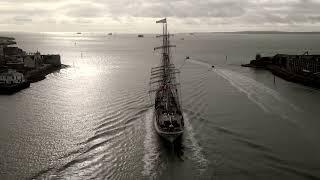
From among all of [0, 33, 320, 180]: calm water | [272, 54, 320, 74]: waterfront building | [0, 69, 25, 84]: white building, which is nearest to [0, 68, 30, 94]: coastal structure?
[0, 69, 25, 84]: white building

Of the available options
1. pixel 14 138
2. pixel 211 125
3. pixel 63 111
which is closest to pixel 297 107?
pixel 211 125

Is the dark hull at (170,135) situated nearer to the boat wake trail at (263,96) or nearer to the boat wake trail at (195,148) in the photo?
the boat wake trail at (195,148)

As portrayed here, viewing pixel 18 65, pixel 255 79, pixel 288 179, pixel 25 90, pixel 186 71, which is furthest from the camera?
pixel 186 71

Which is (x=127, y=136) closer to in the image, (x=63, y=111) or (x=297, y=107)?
(x=63, y=111)

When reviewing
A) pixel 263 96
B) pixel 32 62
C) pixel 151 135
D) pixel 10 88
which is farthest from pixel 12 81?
pixel 263 96

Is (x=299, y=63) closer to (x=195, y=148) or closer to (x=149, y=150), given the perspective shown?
(x=195, y=148)

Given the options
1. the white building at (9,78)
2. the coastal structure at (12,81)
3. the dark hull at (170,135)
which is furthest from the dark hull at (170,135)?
the white building at (9,78)

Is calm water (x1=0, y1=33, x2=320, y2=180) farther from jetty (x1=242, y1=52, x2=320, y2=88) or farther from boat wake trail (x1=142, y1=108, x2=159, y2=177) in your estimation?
jetty (x1=242, y1=52, x2=320, y2=88)
